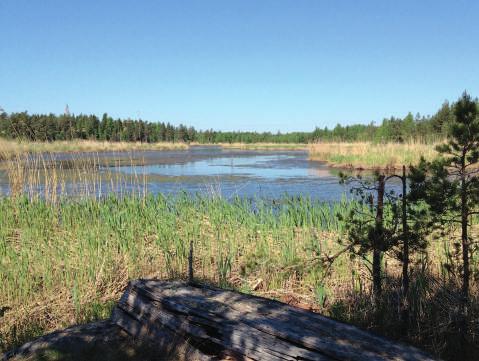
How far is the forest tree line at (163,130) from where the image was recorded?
7.59 m

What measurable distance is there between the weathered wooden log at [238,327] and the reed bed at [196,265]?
89 centimetres

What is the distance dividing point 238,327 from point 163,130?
86.4m

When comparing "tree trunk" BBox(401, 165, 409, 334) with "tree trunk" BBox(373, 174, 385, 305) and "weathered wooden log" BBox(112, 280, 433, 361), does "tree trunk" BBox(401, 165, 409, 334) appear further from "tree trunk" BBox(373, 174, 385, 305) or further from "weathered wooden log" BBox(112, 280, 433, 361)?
"weathered wooden log" BBox(112, 280, 433, 361)

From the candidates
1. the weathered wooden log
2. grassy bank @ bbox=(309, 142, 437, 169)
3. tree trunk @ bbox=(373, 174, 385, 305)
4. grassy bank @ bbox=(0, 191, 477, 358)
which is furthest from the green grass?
grassy bank @ bbox=(309, 142, 437, 169)

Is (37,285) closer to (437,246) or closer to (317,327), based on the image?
(317,327)

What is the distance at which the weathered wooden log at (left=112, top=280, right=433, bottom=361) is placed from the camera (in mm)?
2098

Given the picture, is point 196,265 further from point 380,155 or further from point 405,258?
point 380,155

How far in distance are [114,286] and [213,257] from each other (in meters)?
1.20

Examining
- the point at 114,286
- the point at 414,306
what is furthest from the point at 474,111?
the point at 114,286

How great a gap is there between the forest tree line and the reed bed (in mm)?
1505

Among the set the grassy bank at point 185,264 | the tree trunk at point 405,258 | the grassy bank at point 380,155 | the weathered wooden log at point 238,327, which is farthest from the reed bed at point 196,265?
the grassy bank at point 380,155

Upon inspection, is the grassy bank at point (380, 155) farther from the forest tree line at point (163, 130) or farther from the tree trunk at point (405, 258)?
the tree trunk at point (405, 258)

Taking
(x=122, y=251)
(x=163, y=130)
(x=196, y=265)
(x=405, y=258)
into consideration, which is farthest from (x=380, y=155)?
(x=163, y=130)

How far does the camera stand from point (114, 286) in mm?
4625
